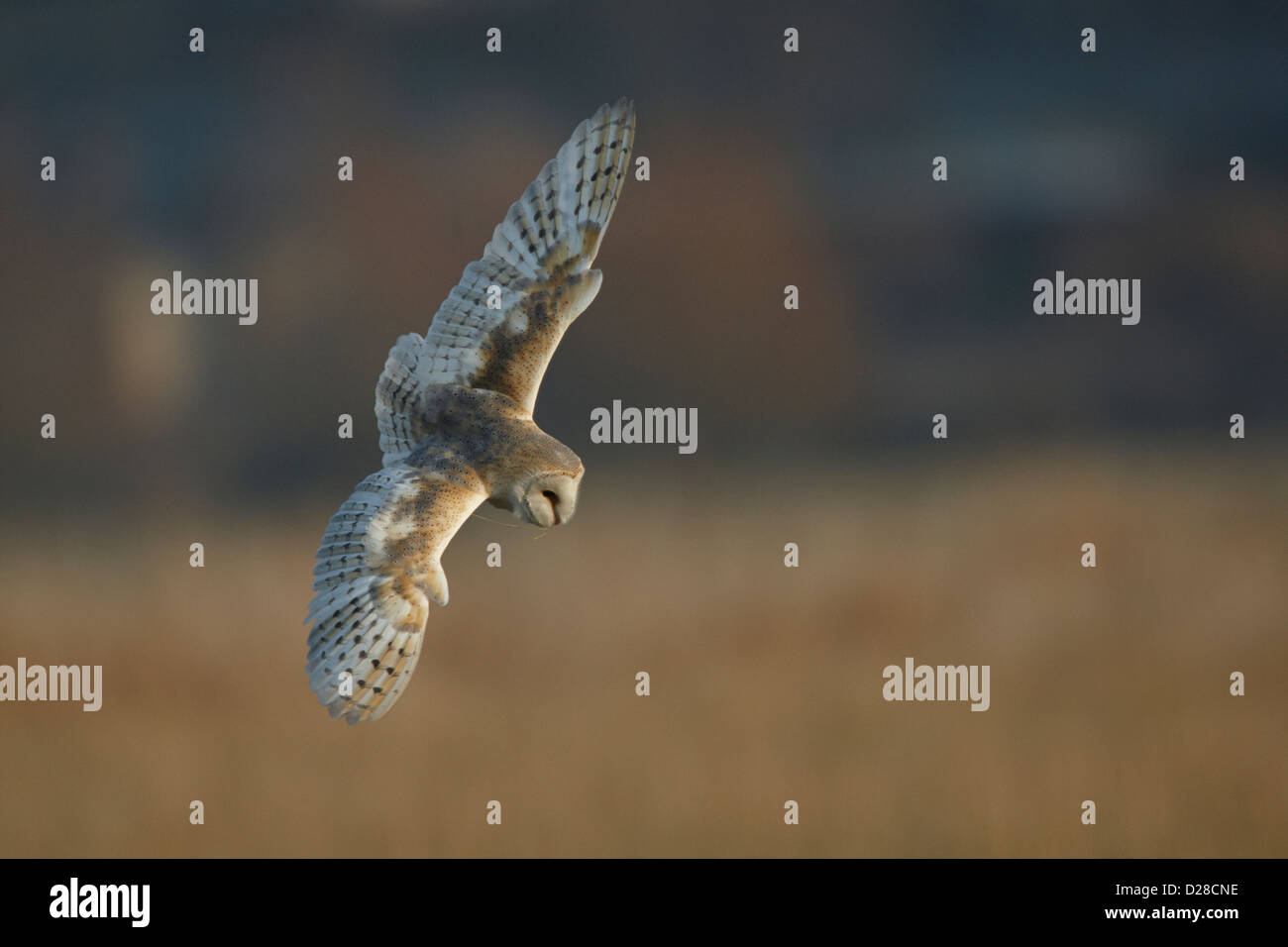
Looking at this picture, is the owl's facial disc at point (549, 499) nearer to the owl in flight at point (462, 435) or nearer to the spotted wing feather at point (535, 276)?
the owl in flight at point (462, 435)

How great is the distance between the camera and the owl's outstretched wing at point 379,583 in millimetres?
2518

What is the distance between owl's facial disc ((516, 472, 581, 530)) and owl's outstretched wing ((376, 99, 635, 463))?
254mm

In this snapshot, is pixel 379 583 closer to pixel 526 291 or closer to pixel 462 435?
pixel 462 435

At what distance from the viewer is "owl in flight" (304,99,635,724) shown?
→ 254 centimetres

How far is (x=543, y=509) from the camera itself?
257 centimetres

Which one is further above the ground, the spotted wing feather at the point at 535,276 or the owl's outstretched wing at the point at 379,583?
the spotted wing feather at the point at 535,276

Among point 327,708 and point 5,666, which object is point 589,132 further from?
point 5,666

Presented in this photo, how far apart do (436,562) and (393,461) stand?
302mm

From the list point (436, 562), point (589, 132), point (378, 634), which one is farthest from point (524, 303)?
point (378, 634)

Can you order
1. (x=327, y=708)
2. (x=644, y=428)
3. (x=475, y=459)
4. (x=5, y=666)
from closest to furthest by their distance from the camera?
1. (x=327, y=708)
2. (x=475, y=459)
3. (x=644, y=428)
4. (x=5, y=666)

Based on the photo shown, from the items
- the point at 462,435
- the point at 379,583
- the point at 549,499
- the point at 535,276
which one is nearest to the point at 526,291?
the point at 535,276

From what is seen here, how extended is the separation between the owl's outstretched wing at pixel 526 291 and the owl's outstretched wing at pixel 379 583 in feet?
0.85

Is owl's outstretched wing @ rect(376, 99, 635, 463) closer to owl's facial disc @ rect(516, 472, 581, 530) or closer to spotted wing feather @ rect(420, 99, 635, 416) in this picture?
spotted wing feather @ rect(420, 99, 635, 416)

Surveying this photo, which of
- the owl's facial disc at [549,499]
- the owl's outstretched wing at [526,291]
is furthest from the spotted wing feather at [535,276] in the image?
the owl's facial disc at [549,499]
